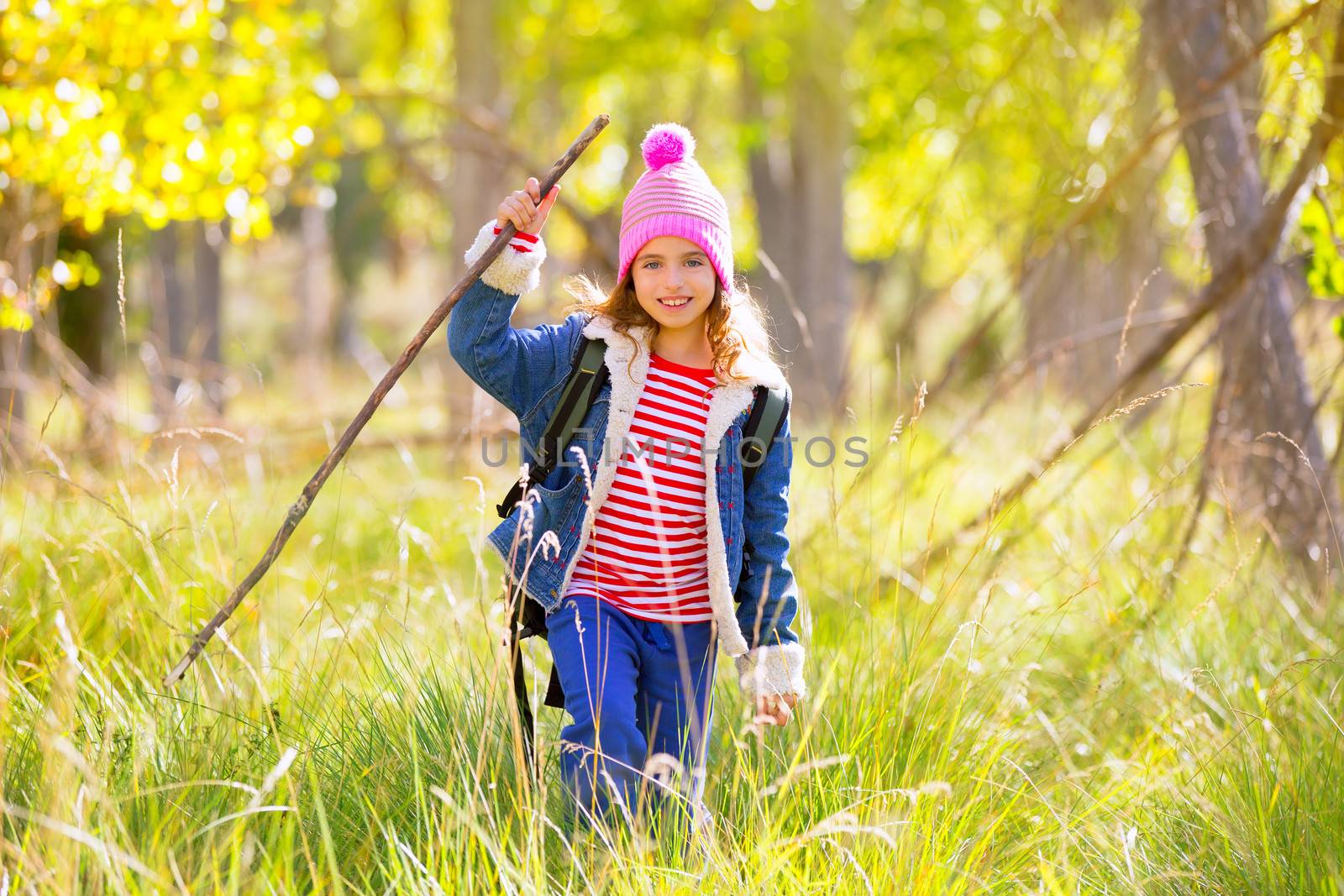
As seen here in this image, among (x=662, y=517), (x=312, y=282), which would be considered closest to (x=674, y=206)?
(x=662, y=517)

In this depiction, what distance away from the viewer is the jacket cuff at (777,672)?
235cm

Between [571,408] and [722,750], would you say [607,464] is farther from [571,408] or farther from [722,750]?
[722,750]

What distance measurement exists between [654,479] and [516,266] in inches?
20.4

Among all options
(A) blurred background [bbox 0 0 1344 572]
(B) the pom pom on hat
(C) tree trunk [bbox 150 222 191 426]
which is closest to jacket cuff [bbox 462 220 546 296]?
(B) the pom pom on hat

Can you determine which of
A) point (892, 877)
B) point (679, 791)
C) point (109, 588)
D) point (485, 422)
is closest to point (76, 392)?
point (485, 422)

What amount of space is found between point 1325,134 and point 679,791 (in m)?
2.66

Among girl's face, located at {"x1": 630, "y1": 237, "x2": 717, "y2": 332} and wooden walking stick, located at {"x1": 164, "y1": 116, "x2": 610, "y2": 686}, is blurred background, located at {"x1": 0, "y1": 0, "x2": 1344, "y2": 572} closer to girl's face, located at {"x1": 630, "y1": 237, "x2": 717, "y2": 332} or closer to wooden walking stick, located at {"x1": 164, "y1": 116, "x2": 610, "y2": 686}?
wooden walking stick, located at {"x1": 164, "y1": 116, "x2": 610, "y2": 686}

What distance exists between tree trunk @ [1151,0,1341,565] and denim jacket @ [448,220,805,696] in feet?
5.90

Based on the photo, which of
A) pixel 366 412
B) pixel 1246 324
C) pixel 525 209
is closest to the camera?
pixel 366 412

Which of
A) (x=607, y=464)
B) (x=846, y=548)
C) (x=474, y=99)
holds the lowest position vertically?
(x=846, y=548)

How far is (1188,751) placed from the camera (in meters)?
2.60

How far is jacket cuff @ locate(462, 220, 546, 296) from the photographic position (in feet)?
7.43

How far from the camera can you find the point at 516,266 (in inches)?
89.2

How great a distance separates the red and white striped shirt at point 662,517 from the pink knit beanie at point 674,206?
0.83 feet
